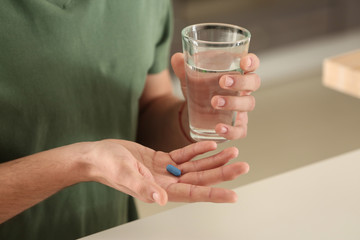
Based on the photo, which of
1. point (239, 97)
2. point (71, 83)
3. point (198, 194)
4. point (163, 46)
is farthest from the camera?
point (163, 46)

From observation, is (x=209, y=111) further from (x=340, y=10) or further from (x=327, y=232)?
(x=340, y=10)

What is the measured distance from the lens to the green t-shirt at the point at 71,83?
0.76m

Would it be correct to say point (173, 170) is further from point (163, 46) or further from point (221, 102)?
point (163, 46)

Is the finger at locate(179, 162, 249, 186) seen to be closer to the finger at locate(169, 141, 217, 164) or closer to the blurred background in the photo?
the finger at locate(169, 141, 217, 164)

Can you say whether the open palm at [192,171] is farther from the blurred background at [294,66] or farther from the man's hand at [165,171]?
the blurred background at [294,66]

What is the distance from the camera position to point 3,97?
75cm

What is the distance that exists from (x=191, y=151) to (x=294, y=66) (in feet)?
7.12

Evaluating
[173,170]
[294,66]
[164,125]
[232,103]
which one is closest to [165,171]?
[173,170]

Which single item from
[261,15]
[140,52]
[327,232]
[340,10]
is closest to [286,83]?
[261,15]

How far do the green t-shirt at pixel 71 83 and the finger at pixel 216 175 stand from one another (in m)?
0.28

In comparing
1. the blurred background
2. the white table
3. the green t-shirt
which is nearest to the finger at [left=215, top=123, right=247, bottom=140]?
the white table

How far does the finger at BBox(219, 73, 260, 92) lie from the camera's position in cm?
63

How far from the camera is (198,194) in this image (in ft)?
1.86

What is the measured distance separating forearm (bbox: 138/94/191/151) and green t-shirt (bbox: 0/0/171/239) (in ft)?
0.12
